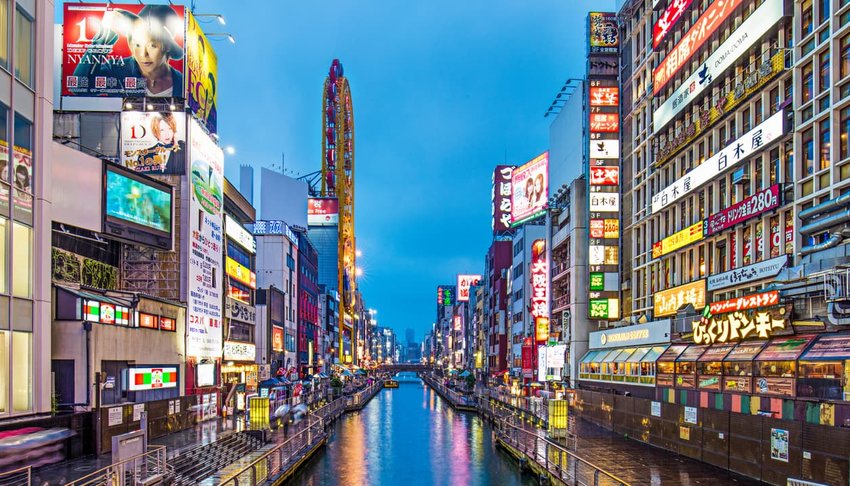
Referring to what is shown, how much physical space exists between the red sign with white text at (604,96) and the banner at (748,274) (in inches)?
1018

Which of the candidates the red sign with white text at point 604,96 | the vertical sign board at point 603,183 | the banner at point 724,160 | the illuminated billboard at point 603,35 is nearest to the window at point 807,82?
the banner at point 724,160

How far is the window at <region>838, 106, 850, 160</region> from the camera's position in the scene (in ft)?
89.4

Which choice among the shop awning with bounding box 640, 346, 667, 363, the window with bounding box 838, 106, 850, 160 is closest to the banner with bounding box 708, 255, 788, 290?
the shop awning with bounding box 640, 346, 667, 363

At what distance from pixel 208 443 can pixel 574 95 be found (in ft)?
171

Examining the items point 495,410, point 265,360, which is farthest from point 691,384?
point 265,360

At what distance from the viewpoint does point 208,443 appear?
31.1 m

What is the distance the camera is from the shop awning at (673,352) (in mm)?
35294

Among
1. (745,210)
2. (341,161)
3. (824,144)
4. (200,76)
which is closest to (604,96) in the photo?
(745,210)

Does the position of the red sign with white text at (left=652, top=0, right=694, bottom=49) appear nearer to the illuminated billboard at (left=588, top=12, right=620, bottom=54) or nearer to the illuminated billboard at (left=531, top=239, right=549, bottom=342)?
the illuminated billboard at (left=588, top=12, right=620, bottom=54)

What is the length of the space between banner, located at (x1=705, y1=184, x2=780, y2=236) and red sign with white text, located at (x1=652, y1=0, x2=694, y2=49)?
1478 centimetres

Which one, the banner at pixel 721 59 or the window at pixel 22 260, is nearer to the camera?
the window at pixel 22 260

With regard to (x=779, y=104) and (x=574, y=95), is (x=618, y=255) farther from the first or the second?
(x=779, y=104)

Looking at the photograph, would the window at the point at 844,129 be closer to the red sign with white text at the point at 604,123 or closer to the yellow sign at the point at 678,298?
the yellow sign at the point at 678,298

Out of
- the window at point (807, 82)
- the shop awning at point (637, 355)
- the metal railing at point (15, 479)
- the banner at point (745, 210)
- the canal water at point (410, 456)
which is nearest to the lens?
the metal railing at point (15, 479)
